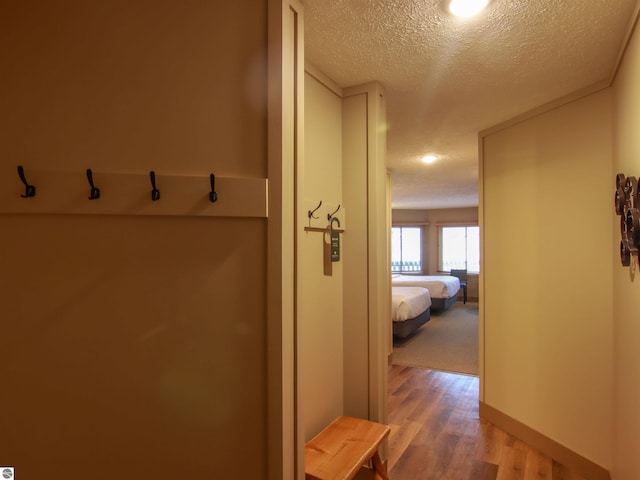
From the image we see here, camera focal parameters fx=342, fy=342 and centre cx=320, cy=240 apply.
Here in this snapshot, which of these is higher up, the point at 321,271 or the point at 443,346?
the point at 321,271

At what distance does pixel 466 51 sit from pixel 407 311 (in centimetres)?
368

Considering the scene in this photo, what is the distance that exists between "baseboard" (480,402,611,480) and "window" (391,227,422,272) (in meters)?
6.65

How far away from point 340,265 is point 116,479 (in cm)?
135

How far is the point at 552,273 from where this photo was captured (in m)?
2.21

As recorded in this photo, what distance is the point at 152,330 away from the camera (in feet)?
3.33

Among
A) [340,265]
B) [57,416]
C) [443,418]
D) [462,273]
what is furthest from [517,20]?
[462,273]

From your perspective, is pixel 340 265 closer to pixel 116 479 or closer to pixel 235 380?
pixel 235 380

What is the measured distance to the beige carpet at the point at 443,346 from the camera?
4056 mm

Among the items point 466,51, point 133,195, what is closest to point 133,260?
point 133,195

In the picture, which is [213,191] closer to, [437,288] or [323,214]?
[323,214]

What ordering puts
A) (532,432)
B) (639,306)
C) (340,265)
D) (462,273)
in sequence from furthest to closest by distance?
(462,273) → (532,432) → (340,265) → (639,306)

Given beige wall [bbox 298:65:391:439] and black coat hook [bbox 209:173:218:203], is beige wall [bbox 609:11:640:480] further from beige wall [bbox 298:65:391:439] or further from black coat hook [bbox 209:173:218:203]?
black coat hook [bbox 209:173:218:203]

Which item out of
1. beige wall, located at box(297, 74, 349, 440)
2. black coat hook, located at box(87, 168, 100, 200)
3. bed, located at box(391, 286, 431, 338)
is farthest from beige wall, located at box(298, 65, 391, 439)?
bed, located at box(391, 286, 431, 338)

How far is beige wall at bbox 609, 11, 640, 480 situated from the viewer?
141 centimetres
